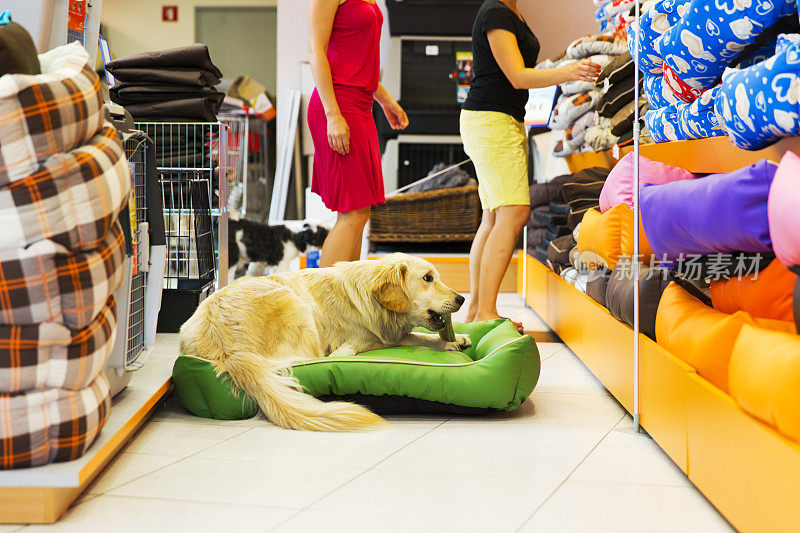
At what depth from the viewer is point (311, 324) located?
7.52ft

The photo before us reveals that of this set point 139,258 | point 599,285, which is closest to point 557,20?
point 599,285

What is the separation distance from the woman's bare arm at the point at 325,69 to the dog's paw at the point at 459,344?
83cm

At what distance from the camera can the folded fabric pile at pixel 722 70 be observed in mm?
1212

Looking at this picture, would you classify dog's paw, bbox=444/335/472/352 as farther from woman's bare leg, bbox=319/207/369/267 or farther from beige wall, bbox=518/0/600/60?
beige wall, bbox=518/0/600/60

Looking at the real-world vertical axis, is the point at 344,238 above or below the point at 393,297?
above

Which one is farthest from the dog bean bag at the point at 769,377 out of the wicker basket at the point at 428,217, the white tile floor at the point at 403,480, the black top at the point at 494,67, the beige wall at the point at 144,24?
the beige wall at the point at 144,24

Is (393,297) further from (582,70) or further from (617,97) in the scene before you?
(582,70)

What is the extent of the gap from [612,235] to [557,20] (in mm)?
4450

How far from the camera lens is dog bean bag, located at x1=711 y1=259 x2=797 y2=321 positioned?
1.43m

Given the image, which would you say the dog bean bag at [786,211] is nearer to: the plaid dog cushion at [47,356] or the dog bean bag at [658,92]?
the dog bean bag at [658,92]

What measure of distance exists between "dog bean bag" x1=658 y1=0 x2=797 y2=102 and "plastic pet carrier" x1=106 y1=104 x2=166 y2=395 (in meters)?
1.31

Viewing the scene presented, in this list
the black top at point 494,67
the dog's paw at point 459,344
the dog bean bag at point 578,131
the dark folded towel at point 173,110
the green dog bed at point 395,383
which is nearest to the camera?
the green dog bed at point 395,383

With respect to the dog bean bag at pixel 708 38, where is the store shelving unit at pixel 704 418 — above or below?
below

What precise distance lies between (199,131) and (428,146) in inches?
126
